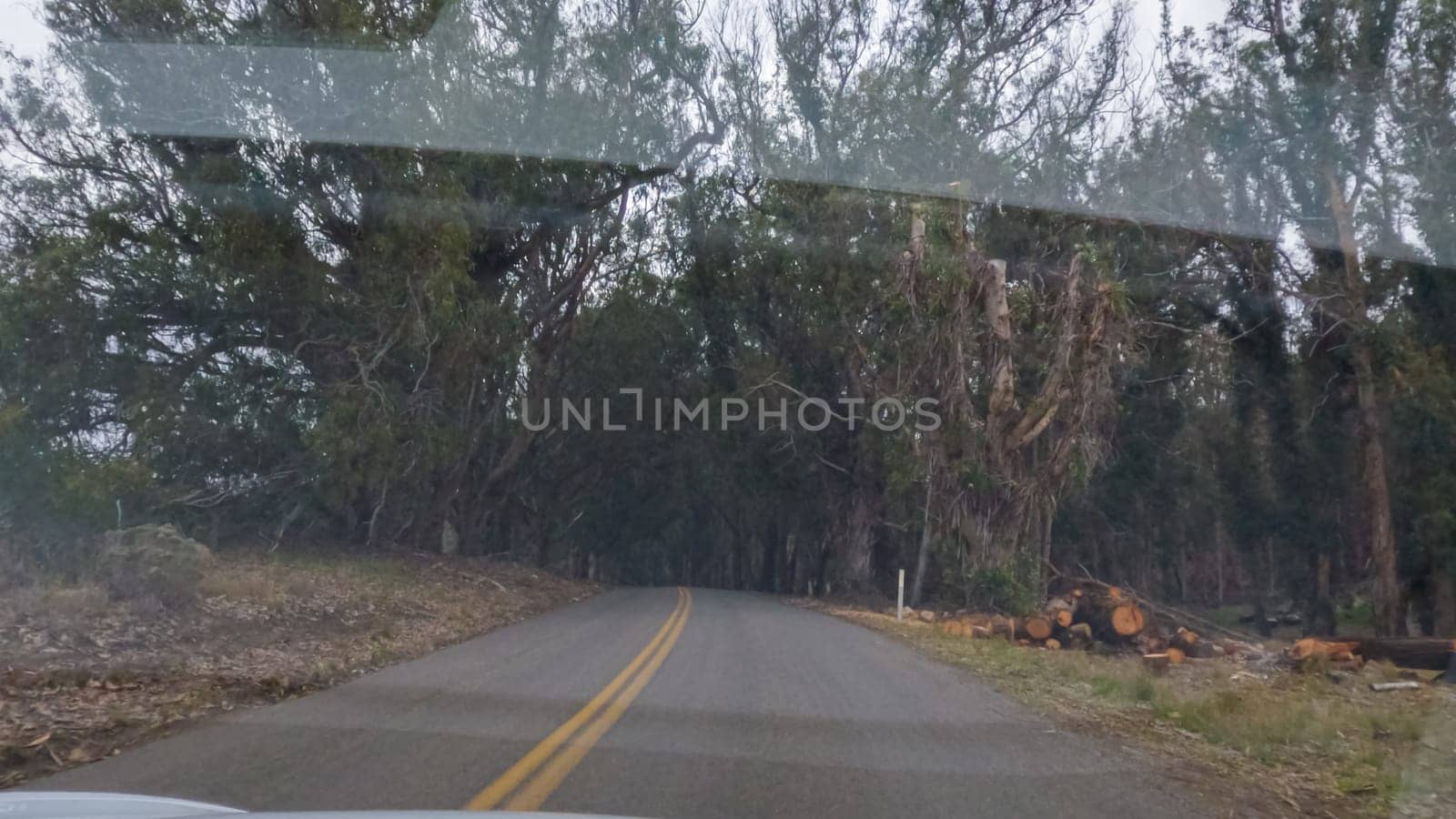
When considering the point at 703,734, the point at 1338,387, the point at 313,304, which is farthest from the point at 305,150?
the point at 1338,387

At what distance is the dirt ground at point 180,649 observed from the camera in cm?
877

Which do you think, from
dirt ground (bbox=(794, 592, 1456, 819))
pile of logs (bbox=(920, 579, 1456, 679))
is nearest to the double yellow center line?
dirt ground (bbox=(794, 592, 1456, 819))

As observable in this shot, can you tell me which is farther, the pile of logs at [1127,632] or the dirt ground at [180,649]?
the pile of logs at [1127,632]

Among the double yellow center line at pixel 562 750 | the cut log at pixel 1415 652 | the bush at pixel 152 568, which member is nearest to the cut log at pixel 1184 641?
the cut log at pixel 1415 652

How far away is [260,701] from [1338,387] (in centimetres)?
2690

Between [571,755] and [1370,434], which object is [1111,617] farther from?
[571,755]

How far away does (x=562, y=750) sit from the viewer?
8.30 m

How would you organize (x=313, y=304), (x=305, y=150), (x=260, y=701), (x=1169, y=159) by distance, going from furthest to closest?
(x=1169, y=159), (x=313, y=304), (x=305, y=150), (x=260, y=701)

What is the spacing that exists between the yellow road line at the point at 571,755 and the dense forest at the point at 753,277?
30.6 feet

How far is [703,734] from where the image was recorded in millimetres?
9172

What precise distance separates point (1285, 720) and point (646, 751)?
566cm

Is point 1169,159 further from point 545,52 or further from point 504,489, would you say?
point 504,489

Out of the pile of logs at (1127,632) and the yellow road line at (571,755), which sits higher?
the pile of logs at (1127,632)

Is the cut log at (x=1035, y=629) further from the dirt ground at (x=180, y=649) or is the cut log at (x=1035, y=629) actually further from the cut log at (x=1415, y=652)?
the dirt ground at (x=180, y=649)
